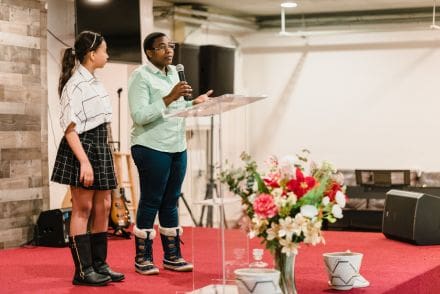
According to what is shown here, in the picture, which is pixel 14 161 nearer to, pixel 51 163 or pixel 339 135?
pixel 51 163

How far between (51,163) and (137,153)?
236cm

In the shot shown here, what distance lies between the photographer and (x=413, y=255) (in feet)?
17.2

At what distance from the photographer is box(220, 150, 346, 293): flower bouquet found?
10.5 feet

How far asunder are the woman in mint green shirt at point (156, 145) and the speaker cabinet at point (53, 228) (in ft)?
5.04

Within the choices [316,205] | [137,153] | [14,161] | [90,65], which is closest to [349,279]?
[316,205]

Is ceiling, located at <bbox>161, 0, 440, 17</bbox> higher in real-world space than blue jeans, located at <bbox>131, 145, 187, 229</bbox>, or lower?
higher

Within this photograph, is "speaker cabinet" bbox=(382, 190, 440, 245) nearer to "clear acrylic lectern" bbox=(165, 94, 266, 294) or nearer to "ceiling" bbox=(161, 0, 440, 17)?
"clear acrylic lectern" bbox=(165, 94, 266, 294)

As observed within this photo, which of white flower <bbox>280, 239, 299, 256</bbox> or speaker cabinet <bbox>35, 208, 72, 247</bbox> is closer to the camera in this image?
white flower <bbox>280, 239, 299, 256</bbox>

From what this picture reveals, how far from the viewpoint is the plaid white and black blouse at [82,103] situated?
409 cm

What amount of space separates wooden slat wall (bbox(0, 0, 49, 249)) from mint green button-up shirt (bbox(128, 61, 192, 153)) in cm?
183

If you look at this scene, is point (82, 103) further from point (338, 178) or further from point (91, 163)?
point (338, 178)

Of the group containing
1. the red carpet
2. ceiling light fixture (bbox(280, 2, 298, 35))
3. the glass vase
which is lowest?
the red carpet

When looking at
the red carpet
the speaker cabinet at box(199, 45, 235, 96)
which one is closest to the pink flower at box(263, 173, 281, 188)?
the red carpet

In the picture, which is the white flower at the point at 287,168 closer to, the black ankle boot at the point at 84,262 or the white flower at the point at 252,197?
the white flower at the point at 252,197
